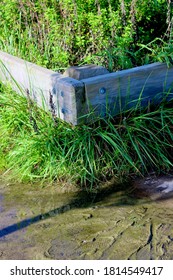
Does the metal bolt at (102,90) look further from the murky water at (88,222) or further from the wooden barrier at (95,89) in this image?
the murky water at (88,222)

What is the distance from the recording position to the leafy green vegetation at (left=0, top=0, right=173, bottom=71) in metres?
4.88

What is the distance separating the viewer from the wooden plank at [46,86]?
418cm

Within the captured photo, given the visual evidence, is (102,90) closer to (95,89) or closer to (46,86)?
(95,89)

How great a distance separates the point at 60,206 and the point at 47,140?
27.5 inches

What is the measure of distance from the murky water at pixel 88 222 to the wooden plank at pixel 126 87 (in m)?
0.70

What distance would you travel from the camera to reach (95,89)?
423 centimetres

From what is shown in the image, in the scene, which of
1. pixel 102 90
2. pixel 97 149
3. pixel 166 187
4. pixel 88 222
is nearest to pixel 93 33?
pixel 102 90

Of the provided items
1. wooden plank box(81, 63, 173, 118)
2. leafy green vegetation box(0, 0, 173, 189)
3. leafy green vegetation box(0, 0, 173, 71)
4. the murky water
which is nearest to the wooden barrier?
wooden plank box(81, 63, 173, 118)

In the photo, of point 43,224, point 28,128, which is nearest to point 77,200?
point 43,224

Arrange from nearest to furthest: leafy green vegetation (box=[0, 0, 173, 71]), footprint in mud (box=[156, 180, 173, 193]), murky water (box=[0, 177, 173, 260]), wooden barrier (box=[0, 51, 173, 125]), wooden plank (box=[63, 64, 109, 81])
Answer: murky water (box=[0, 177, 173, 260]) < footprint in mud (box=[156, 180, 173, 193]) < wooden barrier (box=[0, 51, 173, 125]) < wooden plank (box=[63, 64, 109, 81]) < leafy green vegetation (box=[0, 0, 173, 71])

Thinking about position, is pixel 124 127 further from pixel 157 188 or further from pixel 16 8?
pixel 16 8

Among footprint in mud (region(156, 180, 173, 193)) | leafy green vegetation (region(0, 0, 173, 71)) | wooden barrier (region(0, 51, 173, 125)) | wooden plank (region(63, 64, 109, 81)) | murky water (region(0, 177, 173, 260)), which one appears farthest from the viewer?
leafy green vegetation (region(0, 0, 173, 71))

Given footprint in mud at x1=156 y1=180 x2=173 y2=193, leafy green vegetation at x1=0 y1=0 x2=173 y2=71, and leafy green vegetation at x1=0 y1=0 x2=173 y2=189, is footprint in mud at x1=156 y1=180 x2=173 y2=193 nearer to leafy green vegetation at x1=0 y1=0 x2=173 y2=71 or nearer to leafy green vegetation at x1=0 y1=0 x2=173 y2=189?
leafy green vegetation at x1=0 y1=0 x2=173 y2=189

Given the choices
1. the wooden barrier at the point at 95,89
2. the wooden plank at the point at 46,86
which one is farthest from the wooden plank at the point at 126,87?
the wooden plank at the point at 46,86
